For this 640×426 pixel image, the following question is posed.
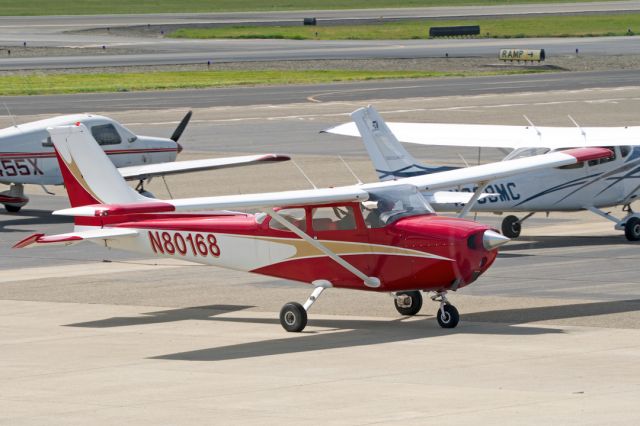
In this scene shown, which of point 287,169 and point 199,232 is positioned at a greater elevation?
point 199,232

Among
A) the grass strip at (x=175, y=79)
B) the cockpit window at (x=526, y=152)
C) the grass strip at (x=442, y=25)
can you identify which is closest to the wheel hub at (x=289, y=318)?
the cockpit window at (x=526, y=152)

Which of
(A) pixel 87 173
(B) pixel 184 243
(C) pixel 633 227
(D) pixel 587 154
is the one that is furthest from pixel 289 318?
(C) pixel 633 227

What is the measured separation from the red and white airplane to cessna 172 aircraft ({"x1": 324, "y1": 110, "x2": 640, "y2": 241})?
17.4 ft

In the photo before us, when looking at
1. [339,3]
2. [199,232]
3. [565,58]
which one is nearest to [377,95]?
[565,58]

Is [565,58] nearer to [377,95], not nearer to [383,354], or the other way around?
[377,95]

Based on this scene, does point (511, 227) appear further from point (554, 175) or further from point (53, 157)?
point (53, 157)

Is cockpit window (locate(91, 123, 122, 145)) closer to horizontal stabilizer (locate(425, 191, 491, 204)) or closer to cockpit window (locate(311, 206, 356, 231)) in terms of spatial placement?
horizontal stabilizer (locate(425, 191, 491, 204))

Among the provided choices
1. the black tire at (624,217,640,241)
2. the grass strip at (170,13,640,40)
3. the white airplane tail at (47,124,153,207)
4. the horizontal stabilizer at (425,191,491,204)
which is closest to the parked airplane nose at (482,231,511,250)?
the white airplane tail at (47,124,153,207)

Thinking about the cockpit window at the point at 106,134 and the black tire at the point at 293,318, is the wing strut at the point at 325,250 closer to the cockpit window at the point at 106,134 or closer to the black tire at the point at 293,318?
the black tire at the point at 293,318

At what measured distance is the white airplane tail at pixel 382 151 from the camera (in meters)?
24.9

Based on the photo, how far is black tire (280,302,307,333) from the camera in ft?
59.3

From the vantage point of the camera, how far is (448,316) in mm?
17938

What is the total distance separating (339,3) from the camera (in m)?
168

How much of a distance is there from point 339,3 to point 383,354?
154 metres
